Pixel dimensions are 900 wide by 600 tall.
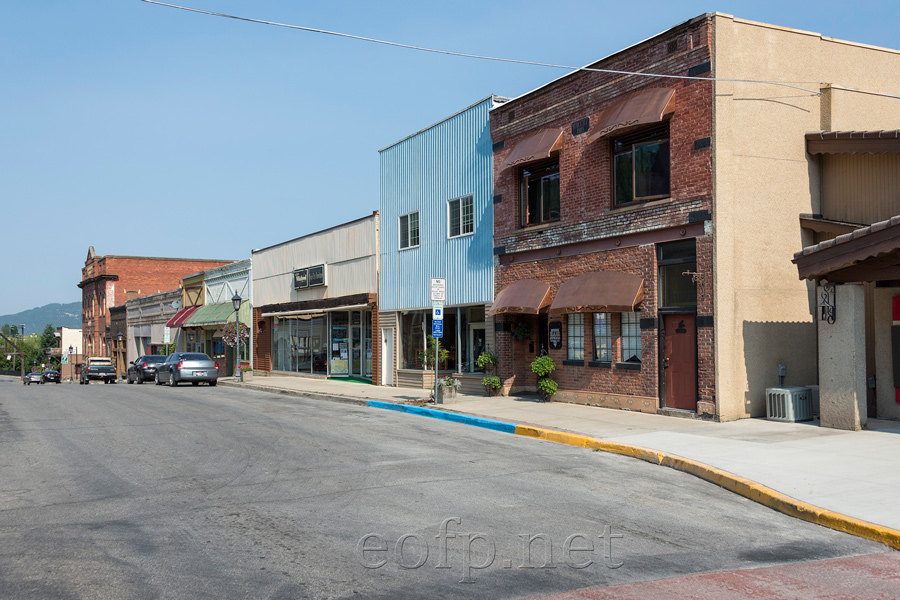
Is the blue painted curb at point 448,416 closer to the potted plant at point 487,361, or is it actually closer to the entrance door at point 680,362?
the potted plant at point 487,361

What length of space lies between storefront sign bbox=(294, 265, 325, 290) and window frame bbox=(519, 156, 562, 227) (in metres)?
13.1

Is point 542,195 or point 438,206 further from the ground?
point 438,206

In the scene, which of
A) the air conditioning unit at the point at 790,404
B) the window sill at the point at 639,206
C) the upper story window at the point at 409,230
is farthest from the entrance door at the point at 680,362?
the upper story window at the point at 409,230

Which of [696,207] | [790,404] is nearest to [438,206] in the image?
[696,207]

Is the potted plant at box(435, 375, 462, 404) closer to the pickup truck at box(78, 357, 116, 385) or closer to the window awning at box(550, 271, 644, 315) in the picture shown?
the window awning at box(550, 271, 644, 315)

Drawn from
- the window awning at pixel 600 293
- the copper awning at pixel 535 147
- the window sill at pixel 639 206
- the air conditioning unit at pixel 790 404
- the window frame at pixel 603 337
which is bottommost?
the air conditioning unit at pixel 790 404

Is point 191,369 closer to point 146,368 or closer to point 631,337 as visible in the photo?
point 146,368

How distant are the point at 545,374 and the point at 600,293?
3099 mm

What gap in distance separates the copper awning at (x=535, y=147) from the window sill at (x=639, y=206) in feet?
8.29

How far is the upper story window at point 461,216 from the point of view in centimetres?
2344

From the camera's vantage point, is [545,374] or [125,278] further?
[125,278]

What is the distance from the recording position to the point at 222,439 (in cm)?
1356

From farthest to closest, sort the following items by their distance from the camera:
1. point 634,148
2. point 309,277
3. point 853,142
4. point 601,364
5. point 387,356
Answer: point 309,277 < point 387,356 < point 601,364 < point 634,148 < point 853,142

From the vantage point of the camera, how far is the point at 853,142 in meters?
15.8
